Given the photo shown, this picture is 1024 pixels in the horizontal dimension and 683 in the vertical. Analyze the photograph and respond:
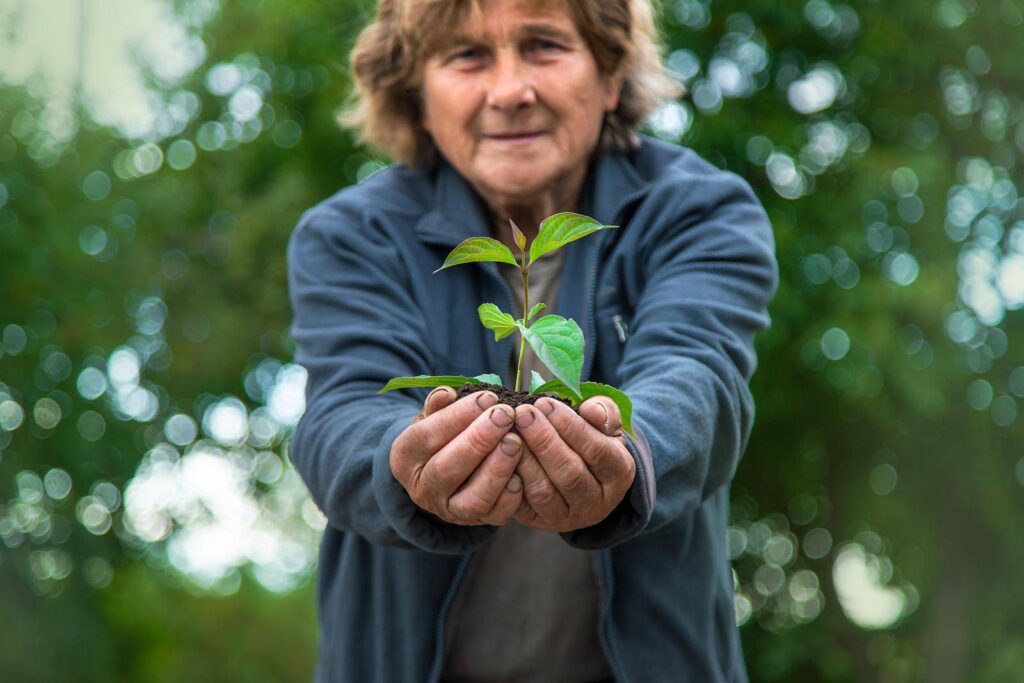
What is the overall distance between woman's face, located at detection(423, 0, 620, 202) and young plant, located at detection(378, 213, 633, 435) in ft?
1.98

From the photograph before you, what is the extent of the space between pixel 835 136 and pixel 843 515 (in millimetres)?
2515

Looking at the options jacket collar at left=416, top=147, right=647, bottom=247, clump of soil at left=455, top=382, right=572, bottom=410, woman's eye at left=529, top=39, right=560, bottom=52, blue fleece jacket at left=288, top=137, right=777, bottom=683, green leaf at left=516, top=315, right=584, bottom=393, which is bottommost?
blue fleece jacket at left=288, top=137, right=777, bottom=683

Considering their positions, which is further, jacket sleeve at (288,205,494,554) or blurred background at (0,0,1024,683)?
blurred background at (0,0,1024,683)

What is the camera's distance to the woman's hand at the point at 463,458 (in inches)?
64.6

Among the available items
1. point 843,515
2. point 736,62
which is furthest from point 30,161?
point 843,515

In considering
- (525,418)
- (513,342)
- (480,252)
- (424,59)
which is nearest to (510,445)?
(525,418)

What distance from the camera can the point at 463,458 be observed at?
1.66 m

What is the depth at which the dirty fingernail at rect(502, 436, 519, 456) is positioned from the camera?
1.64 metres

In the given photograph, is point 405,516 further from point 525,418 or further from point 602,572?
point 602,572

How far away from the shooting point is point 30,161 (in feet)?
33.4

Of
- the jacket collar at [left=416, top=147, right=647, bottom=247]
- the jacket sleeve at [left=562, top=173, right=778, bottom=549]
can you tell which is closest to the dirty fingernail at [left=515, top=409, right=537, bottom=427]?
the jacket sleeve at [left=562, top=173, right=778, bottom=549]

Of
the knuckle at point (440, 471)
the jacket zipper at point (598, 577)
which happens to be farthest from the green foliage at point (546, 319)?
the jacket zipper at point (598, 577)

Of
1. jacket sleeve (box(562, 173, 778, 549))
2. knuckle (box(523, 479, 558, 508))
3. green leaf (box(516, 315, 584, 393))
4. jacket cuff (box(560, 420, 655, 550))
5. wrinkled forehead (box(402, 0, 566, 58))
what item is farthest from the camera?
wrinkled forehead (box(402, 0, 566, 58))

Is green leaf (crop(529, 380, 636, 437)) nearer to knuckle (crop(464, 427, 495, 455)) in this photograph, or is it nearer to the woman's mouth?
knuckle (crop(464, 427, 495, 455))
